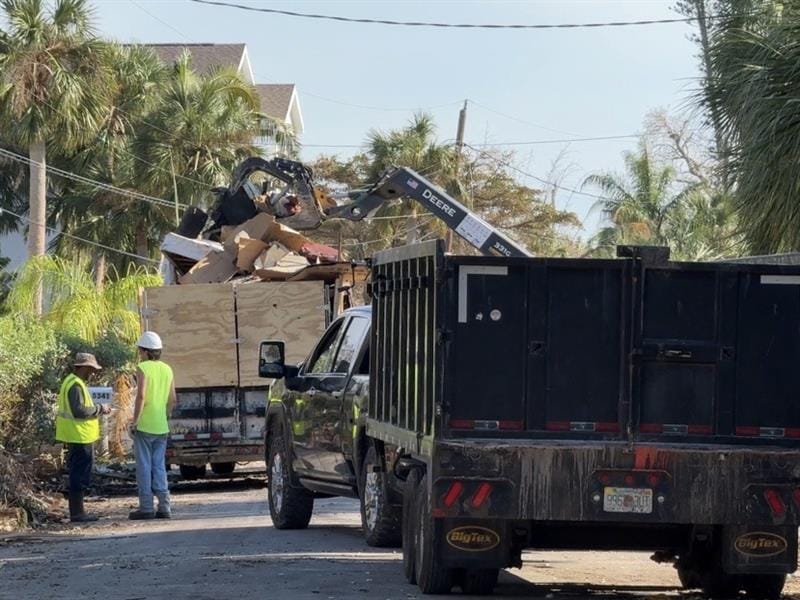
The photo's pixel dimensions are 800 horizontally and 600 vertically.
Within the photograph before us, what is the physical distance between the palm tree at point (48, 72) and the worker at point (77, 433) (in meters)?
20.6

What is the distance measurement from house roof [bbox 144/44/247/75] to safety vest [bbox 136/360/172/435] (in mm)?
44553

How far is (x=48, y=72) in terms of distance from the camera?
35781 millimetres

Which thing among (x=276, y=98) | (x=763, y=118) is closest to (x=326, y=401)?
(x=763, y=118)

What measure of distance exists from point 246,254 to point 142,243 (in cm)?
2591

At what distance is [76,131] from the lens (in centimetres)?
3694

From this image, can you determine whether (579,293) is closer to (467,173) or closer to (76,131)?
(76,131)

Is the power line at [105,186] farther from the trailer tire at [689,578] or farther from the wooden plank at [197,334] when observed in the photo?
the trailer tire at [689,578]

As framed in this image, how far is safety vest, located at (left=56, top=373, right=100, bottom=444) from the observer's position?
16.2 metres

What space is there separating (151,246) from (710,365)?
38498mm

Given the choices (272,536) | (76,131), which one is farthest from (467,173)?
(272,536)

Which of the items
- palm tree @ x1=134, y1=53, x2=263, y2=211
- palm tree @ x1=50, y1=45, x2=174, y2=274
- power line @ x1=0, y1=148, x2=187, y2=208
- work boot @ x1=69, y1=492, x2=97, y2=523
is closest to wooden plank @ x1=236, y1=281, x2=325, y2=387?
work boot @ x1=69, y1=492, x2=97, y2=523

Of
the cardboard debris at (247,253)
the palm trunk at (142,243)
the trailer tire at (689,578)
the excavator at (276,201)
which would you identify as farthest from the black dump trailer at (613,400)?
the palm trunk at (142,243)

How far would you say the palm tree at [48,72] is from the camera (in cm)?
3566

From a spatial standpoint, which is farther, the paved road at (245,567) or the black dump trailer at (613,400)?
the paved road at (245,567)
